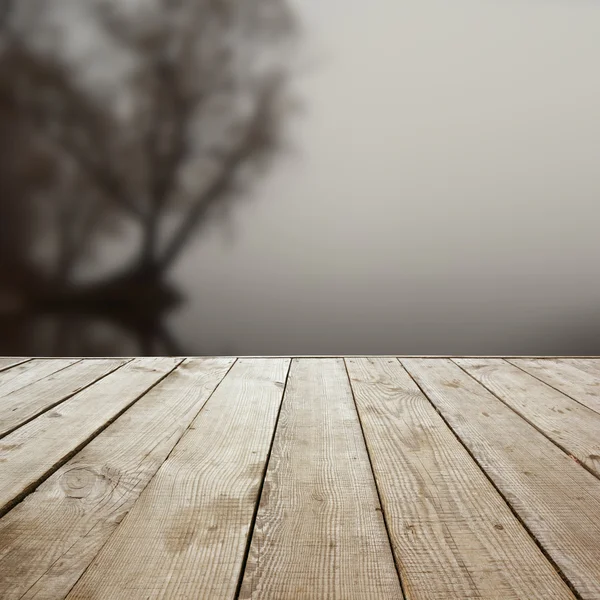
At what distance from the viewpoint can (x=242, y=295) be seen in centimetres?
229

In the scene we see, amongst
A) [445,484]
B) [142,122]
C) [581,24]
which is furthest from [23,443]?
[581,24]

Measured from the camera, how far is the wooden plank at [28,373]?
156 centimetres

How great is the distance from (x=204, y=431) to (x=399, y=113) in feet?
5.32

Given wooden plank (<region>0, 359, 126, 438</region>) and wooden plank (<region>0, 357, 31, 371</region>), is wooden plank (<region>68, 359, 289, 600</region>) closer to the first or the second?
wooden plank (<region>0, 359, 126, 438</region>)

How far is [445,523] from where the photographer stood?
783mm

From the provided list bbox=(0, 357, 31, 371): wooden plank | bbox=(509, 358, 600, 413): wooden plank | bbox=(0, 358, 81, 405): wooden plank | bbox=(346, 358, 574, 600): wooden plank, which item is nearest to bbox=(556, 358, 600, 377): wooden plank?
bbox=(509, 358, 600, 413): wooden plank

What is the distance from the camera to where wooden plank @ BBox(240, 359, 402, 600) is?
2.12 feet

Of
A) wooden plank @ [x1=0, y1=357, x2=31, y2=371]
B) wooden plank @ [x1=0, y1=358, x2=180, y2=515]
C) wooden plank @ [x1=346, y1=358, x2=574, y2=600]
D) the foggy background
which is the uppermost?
the foggy background

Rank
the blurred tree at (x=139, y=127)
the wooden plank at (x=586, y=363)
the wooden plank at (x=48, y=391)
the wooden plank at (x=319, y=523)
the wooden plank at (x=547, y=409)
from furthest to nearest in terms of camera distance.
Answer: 1. the blurred tree at (x=139, y=127)
2. the wooden plank at (x=586, y=363)
3. the wooden plank at (x=48, y=391)
4. the wooden plank at (x=547, y=409)
5. the wooden plank at (x=319, y=523)

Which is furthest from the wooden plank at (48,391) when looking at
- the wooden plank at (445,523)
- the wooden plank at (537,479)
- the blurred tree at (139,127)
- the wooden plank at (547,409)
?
the wooden plank at (547,409)

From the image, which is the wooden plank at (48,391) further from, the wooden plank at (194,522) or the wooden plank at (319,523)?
the wooden plank at (319,523)

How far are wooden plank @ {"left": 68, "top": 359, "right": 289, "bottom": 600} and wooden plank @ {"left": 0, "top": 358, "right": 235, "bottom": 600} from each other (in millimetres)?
25

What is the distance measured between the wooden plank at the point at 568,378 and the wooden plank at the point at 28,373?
1.54 meters

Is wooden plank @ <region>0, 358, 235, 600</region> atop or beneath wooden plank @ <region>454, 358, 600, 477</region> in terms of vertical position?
beneath
